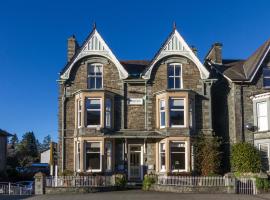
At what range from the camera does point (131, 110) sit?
33.2m

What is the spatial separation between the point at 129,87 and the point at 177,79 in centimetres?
371

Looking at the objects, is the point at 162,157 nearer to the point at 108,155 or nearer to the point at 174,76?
the point at 108,155

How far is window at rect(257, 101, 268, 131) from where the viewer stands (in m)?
32.5

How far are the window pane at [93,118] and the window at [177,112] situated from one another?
17.6 ft

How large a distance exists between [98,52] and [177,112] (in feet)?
24.2

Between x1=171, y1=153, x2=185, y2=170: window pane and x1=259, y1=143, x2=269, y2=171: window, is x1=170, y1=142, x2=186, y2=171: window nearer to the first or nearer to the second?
x1=171, y1=153, x2=185, y2=170: window pane

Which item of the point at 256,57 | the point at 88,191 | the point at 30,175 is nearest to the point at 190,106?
the point at 256,57

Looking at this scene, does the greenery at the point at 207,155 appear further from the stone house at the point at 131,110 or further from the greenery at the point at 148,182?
the greenery at the point at 148,182

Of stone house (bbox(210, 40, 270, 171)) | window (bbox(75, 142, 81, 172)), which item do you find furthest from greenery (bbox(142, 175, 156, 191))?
stone house (bbox(210, 40, 270, 171))

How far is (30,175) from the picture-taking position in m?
48.6

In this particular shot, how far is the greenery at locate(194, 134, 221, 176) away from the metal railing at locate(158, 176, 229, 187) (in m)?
4.04

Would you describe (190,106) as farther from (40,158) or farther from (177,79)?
(40,158)

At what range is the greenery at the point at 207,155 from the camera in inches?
1241

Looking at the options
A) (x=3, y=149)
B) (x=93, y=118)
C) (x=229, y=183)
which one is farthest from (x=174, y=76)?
(x=3, y=149)
